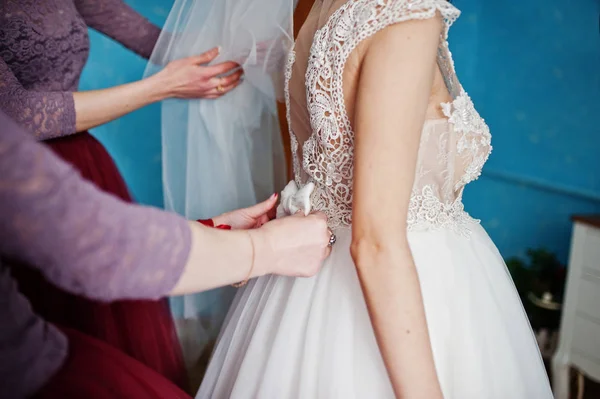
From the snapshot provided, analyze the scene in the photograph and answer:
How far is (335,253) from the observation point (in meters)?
0.95

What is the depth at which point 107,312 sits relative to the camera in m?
1.25

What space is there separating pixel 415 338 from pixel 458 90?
1.51ft

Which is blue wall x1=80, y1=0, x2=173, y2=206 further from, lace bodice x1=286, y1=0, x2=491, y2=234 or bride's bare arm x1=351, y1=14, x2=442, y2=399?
bride's bare arm x1=351, y1=14, x2=442, y2=399

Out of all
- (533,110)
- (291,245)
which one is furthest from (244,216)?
(533,110)

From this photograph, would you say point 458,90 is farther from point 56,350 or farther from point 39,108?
point 39,108

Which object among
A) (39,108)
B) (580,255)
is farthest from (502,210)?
(39,108)

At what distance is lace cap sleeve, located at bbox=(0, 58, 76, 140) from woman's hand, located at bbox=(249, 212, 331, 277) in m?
0.70

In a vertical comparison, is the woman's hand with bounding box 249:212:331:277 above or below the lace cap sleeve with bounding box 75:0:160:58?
below

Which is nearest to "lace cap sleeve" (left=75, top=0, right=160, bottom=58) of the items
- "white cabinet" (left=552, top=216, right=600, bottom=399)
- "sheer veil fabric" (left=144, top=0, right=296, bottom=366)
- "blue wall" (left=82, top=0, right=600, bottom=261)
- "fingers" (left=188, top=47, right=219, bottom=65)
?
"sheer veil fabric" (left=144, top=0, right=296, bottom=366)

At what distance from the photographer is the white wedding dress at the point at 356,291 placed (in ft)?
2.76

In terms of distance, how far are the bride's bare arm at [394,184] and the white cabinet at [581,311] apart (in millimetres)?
1393

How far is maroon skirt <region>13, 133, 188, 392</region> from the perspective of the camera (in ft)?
3.85

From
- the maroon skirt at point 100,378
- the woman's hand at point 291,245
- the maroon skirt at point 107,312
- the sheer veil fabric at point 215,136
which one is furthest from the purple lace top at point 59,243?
the sheer veil fabric at point 215,136

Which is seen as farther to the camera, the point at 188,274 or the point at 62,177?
the point at 188,274
